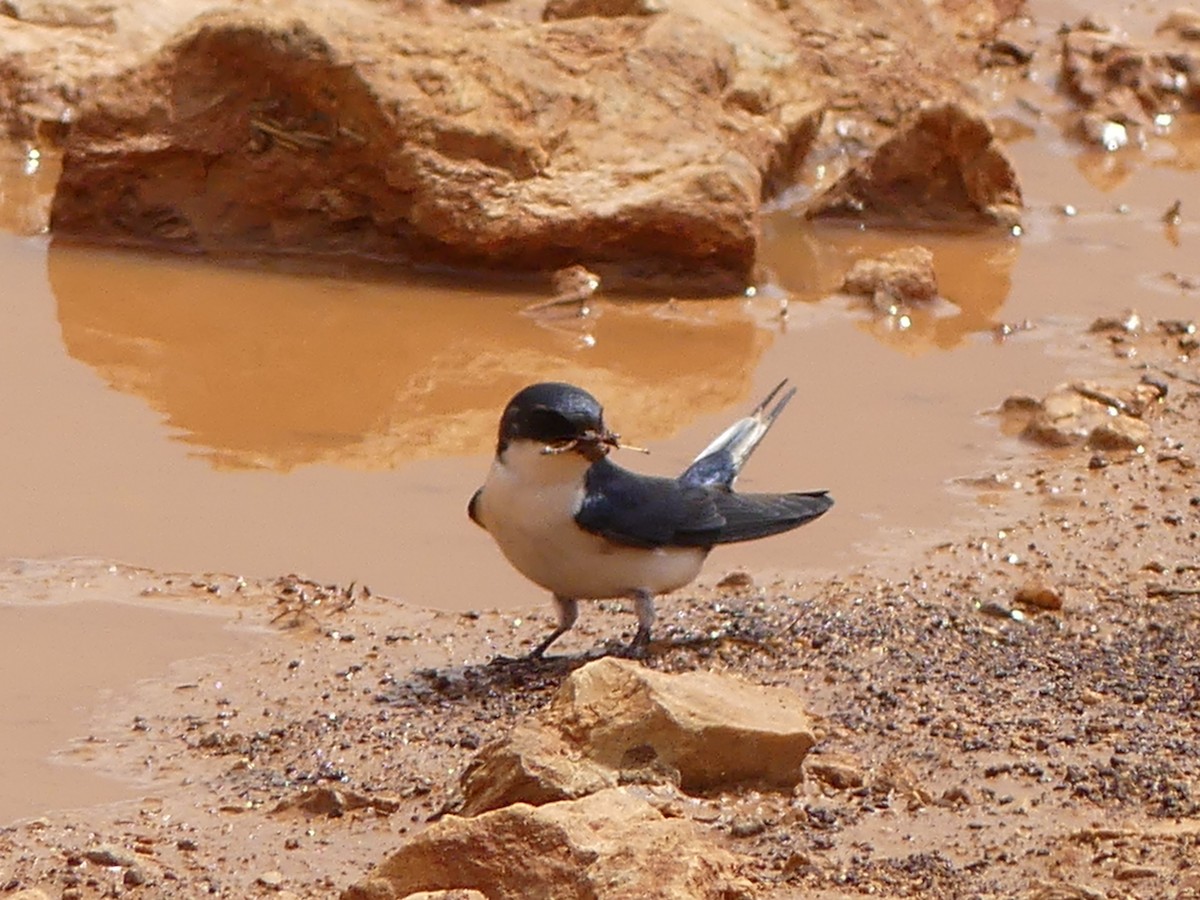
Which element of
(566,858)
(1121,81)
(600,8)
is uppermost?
(600,8)

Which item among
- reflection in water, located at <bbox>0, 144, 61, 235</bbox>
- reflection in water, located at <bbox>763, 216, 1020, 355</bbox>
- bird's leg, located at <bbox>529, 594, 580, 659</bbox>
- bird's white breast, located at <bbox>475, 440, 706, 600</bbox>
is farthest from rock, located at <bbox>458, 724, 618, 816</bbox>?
reflection in water, located at <bbox>0, 144, 61, 235</bbox>

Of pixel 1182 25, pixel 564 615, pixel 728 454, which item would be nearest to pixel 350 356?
pixel 728 454

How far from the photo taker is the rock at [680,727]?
13.5 ft

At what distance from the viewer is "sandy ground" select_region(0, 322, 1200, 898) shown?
3.95 meters

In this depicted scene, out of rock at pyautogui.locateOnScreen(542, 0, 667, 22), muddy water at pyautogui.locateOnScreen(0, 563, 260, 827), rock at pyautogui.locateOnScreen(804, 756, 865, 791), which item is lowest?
muddy water at pyautogui.locateOnScreen(0, 563, 260, 827)

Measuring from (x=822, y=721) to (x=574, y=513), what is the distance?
2.75ft

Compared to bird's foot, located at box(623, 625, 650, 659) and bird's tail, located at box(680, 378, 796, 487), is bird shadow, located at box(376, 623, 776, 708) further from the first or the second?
bird's tail, located at box(680, 378, 796, 487)

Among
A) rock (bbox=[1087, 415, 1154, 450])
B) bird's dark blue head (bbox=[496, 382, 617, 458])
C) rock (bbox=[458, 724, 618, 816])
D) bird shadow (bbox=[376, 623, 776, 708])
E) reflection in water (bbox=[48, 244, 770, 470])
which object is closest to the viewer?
rock (bbox=[458, 724, 618, 816])

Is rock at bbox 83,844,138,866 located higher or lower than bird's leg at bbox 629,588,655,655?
higher

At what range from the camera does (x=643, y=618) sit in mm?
5312

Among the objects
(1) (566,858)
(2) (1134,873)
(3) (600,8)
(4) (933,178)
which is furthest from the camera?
(3) (600,8)

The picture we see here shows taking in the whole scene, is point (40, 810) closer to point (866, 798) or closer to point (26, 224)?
point (866, 798)

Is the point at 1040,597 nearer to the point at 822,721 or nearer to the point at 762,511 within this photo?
the point at 762,511

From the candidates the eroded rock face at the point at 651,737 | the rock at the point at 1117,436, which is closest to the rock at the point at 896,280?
the rock at the point at 1117,436
